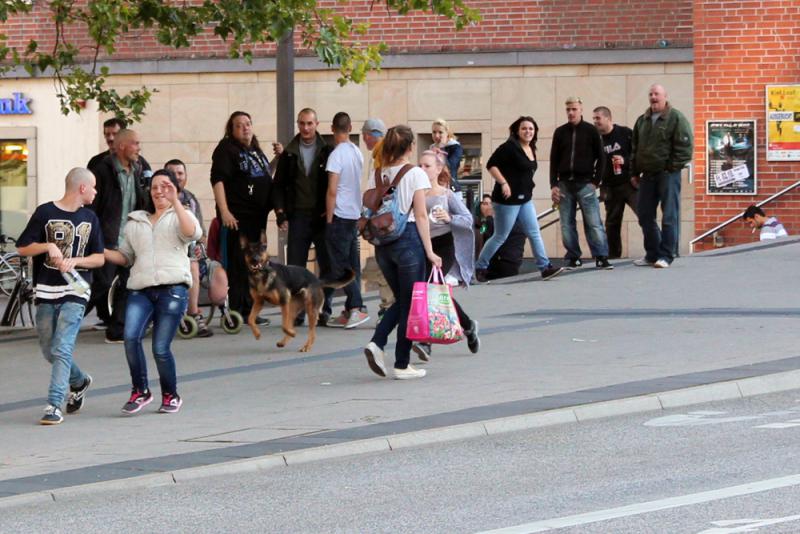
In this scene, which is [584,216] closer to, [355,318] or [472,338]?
[355,318]

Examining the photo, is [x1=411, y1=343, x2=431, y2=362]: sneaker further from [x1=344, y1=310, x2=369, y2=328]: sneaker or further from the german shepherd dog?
[x1=344, y1=310, x2=369, y2=328]: sneaker

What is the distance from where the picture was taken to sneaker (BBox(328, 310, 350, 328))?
14.8 metres

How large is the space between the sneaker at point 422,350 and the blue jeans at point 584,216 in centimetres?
582

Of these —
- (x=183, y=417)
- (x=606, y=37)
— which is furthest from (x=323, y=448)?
(x=606, y=37)

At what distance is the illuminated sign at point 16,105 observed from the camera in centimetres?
2744

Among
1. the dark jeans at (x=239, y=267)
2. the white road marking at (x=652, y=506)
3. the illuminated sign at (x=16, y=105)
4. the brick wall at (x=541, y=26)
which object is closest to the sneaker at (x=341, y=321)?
the dark jeans at (x=239, y=267)

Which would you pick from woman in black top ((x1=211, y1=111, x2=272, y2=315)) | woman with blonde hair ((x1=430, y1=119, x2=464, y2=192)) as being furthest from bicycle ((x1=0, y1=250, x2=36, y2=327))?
woman with blonde hair ((x1=430, y1=119, x2=464, y2=192))

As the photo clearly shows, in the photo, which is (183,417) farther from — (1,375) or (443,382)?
(1,375)

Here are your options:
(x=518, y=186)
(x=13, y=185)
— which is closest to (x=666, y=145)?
(x=518, y=186)

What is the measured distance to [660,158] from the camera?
56.1 feet

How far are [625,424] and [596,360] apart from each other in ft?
7.61

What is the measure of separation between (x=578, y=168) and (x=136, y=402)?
26.6 ft

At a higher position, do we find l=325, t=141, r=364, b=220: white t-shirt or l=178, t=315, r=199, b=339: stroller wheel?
l=325, t=141, r=364, b=220: white t-shirt

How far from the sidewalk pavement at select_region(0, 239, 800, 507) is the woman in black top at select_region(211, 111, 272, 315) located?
1.72 feet
